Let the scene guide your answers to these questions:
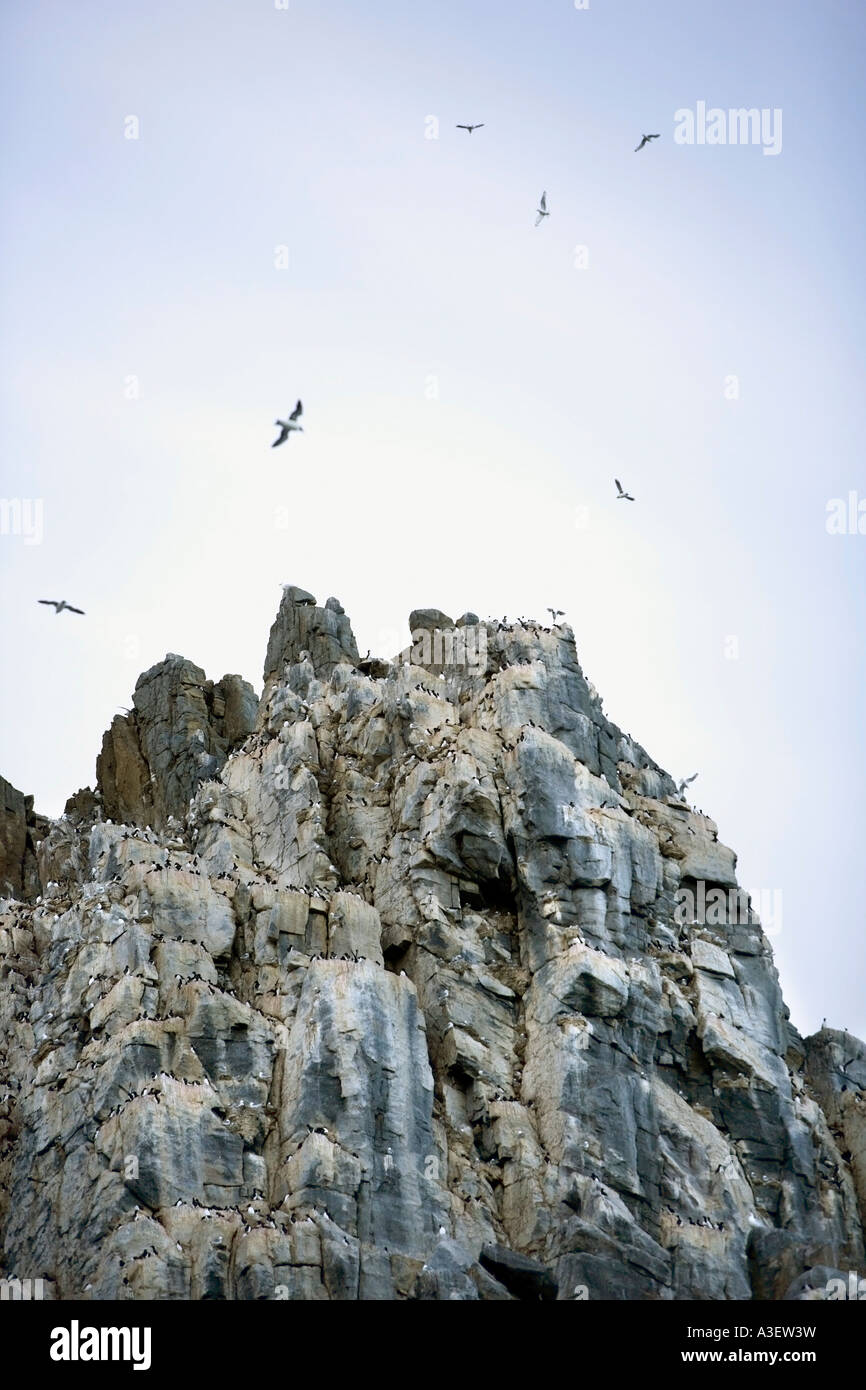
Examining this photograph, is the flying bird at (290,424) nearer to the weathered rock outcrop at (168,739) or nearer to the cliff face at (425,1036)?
the cliff face at (425,1036)

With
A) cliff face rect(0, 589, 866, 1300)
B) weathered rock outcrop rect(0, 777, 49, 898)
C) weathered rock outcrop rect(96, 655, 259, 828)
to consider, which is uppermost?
weathered rock outcrop rect(96, 655, 259, 828)

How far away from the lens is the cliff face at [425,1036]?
100 metres

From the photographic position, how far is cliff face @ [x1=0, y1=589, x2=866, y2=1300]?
3947 inches

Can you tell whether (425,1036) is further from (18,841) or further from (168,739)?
(18,841)

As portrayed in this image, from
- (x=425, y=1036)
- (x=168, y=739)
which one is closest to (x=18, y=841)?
(x=168, y=739)

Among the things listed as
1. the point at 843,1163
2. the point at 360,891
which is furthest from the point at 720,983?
the point at 360,891

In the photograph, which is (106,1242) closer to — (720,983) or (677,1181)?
(677,1181)

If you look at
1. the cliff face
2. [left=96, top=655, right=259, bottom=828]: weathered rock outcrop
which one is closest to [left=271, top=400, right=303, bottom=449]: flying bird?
the cliff face

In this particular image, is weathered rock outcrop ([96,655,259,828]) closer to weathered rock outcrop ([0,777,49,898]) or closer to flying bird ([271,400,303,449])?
weathered rock outcrop ([0,777,49,898])

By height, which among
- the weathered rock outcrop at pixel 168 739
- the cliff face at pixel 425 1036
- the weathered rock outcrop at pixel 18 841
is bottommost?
the cliff face at pixel 425 1036

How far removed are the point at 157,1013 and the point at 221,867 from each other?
15.5 meters

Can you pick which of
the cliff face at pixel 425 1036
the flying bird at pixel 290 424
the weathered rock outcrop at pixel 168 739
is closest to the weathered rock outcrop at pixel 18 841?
the weathered rock outcrop at pixel 168 739

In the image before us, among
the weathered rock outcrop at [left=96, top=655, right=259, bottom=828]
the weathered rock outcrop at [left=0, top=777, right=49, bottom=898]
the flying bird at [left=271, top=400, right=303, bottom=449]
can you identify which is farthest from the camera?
the weathered rock outcrop at [left=96, top=655, right=259, bottom=828]
